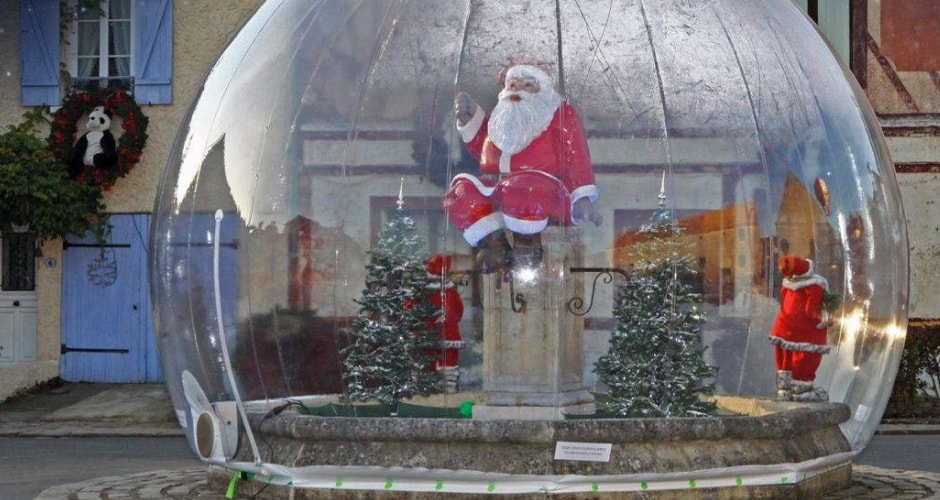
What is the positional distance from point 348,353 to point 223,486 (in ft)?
4.46

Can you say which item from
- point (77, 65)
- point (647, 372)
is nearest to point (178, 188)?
point (647, 372)

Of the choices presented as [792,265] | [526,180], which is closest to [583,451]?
[526,180]

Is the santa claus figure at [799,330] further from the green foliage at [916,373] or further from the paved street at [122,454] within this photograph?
the green foliage at [916,373]

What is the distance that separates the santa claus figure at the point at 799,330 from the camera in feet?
29.3

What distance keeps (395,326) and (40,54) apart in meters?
14.4

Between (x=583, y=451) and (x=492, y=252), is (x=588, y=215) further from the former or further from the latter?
(x=583, y=451)

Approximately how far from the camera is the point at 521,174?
8680 mm

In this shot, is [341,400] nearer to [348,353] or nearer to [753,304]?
[348,353]

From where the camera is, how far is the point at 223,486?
9.58m

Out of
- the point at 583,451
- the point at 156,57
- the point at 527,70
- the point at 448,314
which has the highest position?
the point at 156,57

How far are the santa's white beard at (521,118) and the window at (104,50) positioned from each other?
13.6 meters

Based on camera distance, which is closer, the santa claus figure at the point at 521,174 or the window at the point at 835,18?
the santa claus figure at the point at 521,174

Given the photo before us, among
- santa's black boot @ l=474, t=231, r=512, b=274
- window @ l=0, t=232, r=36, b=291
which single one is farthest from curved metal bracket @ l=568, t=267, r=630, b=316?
window @ l=0, t=232, r=36, b=291

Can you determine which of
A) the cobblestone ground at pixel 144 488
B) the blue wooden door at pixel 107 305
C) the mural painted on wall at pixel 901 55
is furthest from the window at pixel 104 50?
the cobblestone ground at pixel 144 488
